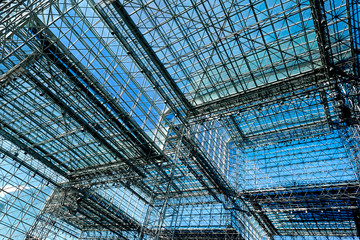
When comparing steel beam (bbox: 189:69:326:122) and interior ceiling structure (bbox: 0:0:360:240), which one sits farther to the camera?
steel beam (bbox: 189:69:326:122)

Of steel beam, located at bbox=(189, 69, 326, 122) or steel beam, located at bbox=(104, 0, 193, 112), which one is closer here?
steel beam, located at bbox=(104, 0, 193, 112)

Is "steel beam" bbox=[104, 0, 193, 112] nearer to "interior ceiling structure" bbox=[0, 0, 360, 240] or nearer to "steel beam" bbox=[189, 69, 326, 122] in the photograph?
"interior ceiling structure" bbox=[0, 0, 360, 240]

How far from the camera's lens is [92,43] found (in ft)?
62.5

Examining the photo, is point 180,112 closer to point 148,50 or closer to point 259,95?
point 148,50

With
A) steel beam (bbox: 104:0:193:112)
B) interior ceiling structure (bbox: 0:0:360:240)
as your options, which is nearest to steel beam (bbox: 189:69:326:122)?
interior ceiling structure (bbox: 0:0:360:240)

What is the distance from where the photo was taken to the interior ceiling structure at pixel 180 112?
59.2 feet

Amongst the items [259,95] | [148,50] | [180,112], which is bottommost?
[148,50]

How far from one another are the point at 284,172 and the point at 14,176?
99.5 ft

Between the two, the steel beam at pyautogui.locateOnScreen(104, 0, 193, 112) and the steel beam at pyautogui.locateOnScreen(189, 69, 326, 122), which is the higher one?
the steel beam at pyautogui.locateOnScreen(189, 69, 326, 122)

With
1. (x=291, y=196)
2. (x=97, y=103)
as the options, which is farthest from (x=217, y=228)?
(x=97, y=103)

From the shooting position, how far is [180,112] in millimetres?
25312

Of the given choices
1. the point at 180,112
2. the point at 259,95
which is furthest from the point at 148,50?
the point at 259,95

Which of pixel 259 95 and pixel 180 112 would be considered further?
pixel 180 112

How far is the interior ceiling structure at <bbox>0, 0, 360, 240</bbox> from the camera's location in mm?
18047
